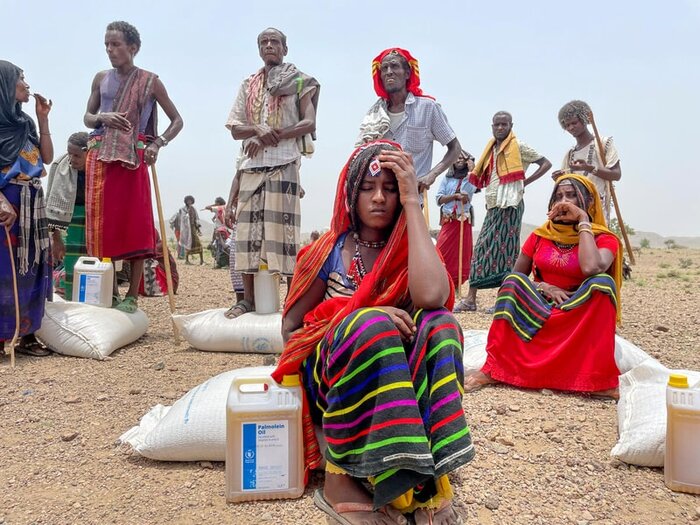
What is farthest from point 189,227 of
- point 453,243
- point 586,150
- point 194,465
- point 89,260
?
point 194,465

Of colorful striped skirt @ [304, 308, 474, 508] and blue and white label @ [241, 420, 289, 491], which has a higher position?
colorful striped skirt @ [304, 308, 474, 508]

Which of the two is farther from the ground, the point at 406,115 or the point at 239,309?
the point at 406,115

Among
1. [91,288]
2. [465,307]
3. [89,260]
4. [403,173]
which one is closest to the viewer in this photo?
[403,173]

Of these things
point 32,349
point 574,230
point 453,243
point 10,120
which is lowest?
point 32,349

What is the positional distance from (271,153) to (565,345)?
2704 millimetres

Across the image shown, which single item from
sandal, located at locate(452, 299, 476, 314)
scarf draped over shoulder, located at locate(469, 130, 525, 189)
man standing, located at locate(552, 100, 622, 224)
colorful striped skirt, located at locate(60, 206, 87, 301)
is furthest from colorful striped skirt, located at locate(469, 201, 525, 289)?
colorful striped skirt, located at locate(60, 206, 87, 301)

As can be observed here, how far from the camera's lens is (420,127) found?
4391mm

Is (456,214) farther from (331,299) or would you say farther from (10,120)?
(331,299)

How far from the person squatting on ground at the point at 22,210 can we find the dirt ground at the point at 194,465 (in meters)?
0.36

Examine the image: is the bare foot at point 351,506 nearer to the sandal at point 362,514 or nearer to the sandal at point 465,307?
the sandal at point 362,514

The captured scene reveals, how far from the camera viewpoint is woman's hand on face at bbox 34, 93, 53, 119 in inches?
170

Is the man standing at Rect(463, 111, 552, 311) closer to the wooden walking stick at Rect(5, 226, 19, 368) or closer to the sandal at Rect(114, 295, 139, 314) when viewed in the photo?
the sandal at Rect(114, 295, 139, 314)

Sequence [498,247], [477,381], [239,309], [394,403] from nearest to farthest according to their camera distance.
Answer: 1. [394,403]
2. [477,381]
3. [239,309]
4. [498,247]

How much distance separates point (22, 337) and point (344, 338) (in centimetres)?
357
